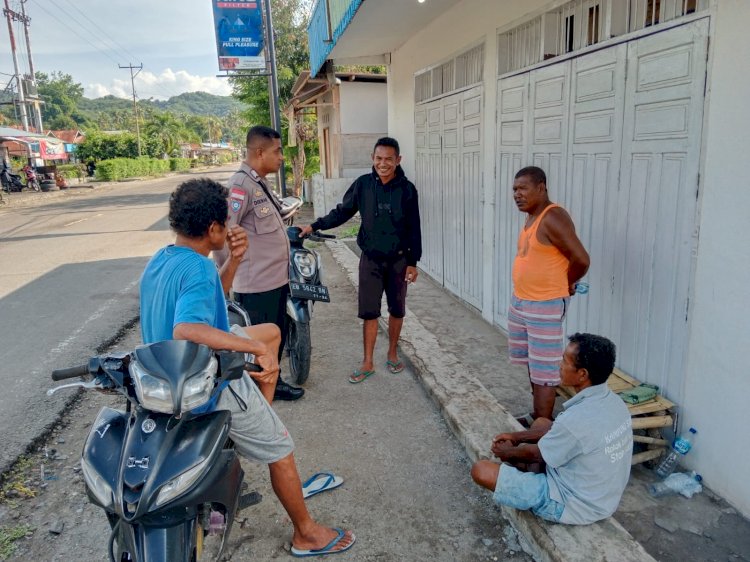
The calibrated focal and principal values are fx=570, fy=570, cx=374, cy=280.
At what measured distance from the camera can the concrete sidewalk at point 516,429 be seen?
252 cm

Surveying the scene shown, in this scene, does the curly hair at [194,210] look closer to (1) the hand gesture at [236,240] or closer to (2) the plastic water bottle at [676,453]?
(1) the hand gesture at [236,240]

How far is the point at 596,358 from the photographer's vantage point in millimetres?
2443

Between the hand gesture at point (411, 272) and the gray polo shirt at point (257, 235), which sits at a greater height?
the gray polo shirt at point (257, 235)

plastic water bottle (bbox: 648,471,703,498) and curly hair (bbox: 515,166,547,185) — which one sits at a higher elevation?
curly hair (bbox: 515,166,547,185)

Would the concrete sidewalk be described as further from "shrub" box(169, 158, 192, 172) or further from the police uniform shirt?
"shrub" box(169, 158, 192, 172)

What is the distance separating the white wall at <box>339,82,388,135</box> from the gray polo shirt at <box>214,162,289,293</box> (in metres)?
11.3

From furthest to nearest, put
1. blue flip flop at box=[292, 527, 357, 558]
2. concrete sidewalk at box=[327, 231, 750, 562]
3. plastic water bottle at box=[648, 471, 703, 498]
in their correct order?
plastic water bottle at box=[648, 471, 703, 498] < blue flip flop at box=[292, 527, 357, 558] < concrete sidewalk at box=[327, 231, 750, 562]

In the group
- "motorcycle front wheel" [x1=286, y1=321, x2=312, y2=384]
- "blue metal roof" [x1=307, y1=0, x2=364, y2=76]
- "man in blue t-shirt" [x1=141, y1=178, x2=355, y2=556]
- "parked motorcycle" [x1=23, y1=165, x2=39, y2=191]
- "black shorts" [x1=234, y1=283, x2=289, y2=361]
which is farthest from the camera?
"parked motorcycle" [x1=23, y1=165, x2=39, y2=191]

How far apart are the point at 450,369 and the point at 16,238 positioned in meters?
12.3

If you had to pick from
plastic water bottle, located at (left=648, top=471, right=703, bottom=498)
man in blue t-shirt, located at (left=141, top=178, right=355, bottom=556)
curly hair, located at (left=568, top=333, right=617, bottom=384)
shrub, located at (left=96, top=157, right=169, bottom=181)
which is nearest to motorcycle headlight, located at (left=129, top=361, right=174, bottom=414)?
man in blue t-shirt, located at (left=141, top=178, right=355, bottom=556)

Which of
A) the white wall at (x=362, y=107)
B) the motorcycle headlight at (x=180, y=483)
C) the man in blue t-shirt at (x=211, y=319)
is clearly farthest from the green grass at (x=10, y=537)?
the white wall at (x=362, y=107)

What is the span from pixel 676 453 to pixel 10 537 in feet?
11.4

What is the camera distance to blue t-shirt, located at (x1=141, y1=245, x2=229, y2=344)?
2062 mm

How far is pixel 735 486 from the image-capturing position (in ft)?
9.04
